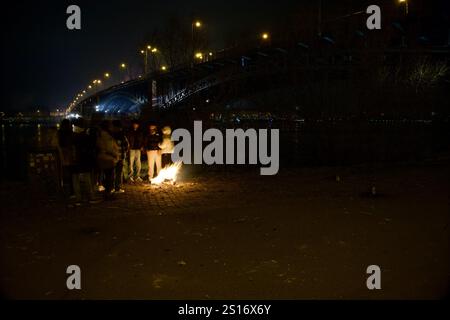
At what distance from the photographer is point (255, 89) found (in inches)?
2222

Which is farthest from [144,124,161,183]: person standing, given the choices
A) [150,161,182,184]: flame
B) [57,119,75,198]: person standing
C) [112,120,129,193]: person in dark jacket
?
[57,119,75,198]: person standing

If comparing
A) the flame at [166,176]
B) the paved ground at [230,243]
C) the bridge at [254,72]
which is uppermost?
the bridge at [254,72]

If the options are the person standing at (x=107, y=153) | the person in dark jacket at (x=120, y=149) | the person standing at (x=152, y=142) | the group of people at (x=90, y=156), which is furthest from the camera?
the person standing at (x=152, y=142)

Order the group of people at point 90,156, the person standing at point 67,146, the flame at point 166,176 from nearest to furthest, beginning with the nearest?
the group of people at point 90,156
the person standing at point 67,146
the flame at point 166,176

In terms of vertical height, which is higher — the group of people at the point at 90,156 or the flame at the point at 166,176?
the group of people at the point at 90,156

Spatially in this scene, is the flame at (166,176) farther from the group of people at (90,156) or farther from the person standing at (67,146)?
the person standing at (67,146)

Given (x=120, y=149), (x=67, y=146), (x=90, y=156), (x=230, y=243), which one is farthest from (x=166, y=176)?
(x=230, y=243)

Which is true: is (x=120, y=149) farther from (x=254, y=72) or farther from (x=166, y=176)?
(x=254, y=72)

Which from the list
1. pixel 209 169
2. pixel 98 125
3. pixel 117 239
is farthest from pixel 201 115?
pixel 117 239

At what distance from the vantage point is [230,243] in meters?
7.10

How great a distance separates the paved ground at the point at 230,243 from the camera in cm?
541

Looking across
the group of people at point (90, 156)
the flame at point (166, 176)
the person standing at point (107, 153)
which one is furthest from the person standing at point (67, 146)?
the flame at point (166, 176)

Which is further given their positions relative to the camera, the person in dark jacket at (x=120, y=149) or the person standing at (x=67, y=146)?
the person in dark jacket at (x=120, y=149)
